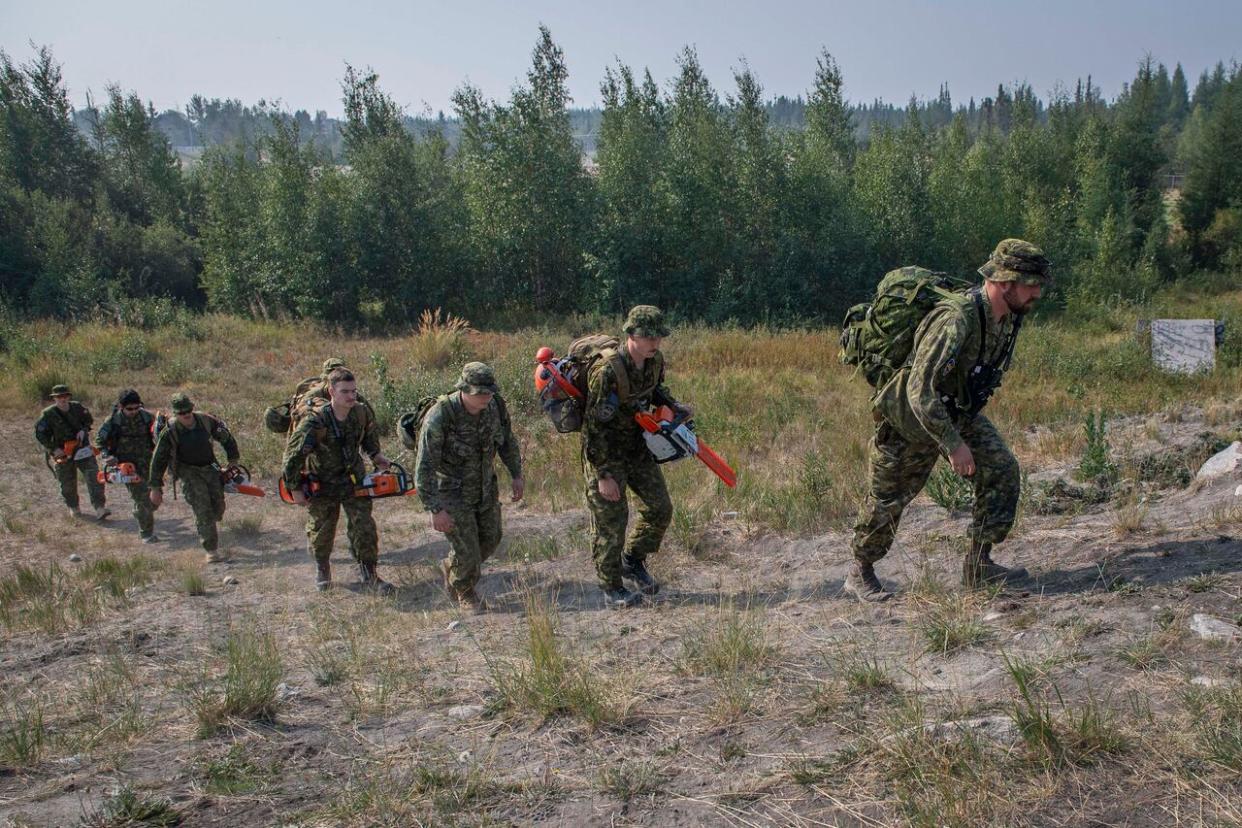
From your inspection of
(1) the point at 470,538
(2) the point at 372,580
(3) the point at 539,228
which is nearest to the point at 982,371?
(1) the point at 470,538

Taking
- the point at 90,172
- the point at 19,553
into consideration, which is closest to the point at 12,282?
the point at 90,172

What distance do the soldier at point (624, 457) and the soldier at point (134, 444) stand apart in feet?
19.0

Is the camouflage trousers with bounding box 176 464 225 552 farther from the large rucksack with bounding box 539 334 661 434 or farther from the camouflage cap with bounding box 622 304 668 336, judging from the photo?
the camouflage cap with bounding box 622 304 668 336

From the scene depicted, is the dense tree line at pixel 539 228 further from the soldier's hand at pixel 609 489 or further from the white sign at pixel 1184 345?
the soldier's hand at pixel 609 489

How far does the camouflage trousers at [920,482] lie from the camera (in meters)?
4.28

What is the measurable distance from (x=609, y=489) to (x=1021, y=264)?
253 cm

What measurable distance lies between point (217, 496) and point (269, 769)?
563cm

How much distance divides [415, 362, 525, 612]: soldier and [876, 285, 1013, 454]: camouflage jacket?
2.46 metres

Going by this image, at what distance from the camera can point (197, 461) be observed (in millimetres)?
8086

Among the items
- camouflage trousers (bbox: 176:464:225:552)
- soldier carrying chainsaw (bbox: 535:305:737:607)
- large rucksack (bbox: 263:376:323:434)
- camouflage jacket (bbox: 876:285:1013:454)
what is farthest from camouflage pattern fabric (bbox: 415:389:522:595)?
camouflage trousers (bbox: 176:464:225:552)

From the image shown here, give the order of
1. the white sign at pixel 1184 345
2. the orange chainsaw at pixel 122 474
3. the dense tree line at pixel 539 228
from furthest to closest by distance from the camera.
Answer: the dense tree line at pixel 539 228 → the white sign at pixel 1184 345 → the orange chainsaw at pixel 122 474

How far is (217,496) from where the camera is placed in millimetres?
8312

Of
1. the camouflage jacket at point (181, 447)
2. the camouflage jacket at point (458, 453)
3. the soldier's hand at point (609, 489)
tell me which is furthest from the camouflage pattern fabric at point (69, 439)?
the soldier's hand at point (609, 489)

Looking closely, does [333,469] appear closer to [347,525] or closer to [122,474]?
[347,525]
